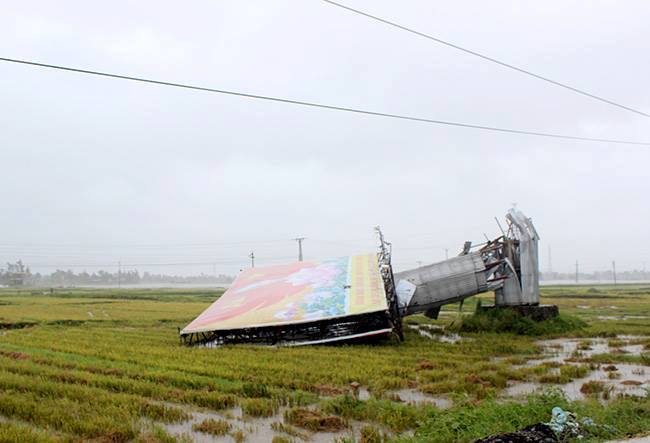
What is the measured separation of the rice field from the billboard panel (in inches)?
51.1

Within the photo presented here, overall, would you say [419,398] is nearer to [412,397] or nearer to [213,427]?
[412,397]

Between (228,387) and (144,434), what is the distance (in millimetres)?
3396

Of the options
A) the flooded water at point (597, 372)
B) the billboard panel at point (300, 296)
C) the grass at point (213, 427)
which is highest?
the billboard panel at point (300, 296)

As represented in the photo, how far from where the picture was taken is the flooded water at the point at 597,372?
10.3 m

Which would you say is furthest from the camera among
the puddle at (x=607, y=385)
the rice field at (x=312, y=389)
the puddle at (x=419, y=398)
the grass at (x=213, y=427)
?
the puddle at (x=607, y=385)

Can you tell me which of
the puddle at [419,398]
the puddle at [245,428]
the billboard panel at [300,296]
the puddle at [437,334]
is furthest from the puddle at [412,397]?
the puddle at [437,334]

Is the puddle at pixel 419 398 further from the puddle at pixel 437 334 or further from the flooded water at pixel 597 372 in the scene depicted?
the puddle at pixel 437 334

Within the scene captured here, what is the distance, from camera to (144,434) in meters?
7.32

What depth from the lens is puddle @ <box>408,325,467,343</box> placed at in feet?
65.6

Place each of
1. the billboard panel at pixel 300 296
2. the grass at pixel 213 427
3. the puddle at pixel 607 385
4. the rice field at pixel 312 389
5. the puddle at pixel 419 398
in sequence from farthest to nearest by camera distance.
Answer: the billboard panel at pixel 300 296
the puddle at pixel 607 385
the puddle at pixel 419 398
the grass at pixel 213 427
the rice field at pixel 312 389

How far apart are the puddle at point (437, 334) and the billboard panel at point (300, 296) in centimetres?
322

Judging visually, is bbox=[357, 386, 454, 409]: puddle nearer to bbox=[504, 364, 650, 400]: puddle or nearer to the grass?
bbox=[504, 364, 650, 400]: puddle

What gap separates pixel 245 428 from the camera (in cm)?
805

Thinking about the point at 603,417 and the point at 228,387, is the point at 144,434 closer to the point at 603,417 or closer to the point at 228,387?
the point at 228,387
